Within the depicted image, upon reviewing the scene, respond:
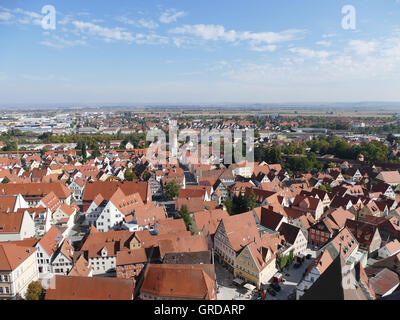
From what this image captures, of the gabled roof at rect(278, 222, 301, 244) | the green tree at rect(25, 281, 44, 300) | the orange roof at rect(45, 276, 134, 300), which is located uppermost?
the orange roof at rect(45, 276, 134, 300)

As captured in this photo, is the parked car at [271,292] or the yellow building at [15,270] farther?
the parked car at [271,292]

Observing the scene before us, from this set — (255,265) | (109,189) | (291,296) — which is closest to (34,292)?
(255,265)

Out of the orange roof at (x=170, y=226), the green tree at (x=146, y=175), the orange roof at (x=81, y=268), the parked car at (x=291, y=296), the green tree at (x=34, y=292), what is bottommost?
the parked car at (x=291, y=296)

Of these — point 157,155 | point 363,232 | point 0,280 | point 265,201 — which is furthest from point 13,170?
point 363,232

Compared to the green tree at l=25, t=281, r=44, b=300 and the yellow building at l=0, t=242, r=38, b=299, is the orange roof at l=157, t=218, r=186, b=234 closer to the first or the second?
the green tree at l=25, t=281, r=44, b=300

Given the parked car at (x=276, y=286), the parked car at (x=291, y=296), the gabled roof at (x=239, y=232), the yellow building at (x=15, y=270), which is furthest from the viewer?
the gabled roof at (x=239, y=232)

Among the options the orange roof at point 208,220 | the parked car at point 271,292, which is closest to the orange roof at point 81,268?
the orange roof at point 208,220

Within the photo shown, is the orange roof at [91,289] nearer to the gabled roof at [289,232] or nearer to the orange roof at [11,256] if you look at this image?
the orange roof at [11,256]

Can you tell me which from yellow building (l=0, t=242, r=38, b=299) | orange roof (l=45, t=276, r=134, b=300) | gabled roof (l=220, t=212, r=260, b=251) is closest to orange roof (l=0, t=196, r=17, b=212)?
yellow building (l=0, t=242, r=38, b=299)
